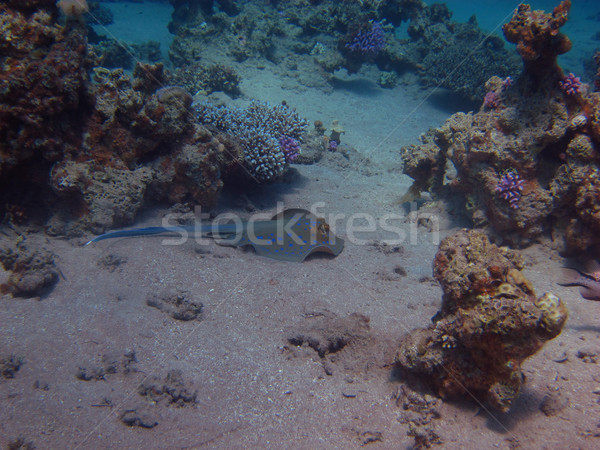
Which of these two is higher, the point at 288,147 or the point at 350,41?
the point at 350,41

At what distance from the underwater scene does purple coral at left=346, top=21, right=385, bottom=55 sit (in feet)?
30.1

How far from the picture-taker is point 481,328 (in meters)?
2.72

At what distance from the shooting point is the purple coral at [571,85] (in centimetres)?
525

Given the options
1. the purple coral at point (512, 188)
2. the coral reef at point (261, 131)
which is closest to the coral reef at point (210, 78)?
the coral reef at point (261, 131)

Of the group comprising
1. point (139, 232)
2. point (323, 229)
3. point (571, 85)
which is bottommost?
point (139, 232)

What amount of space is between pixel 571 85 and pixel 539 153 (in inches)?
46.3

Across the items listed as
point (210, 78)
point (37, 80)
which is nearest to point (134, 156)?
point (37, 80)

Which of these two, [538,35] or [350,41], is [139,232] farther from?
[350,41]

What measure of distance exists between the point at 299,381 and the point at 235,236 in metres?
3.20

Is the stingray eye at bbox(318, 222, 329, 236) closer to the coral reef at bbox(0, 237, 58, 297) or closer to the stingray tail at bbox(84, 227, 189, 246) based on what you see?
the stingray tail at bbox(84, 227, 189, 246)

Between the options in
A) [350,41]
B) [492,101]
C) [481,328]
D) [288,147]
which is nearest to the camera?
[481,328]

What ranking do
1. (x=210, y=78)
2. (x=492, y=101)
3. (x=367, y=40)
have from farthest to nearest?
(x=367, y=40) → (x=210, y=78) → (x=492, y=101)

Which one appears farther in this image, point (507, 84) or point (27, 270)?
point (507, 84)

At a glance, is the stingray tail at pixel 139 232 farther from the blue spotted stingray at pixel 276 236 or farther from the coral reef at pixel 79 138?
the coral reef at pixel 79 138
